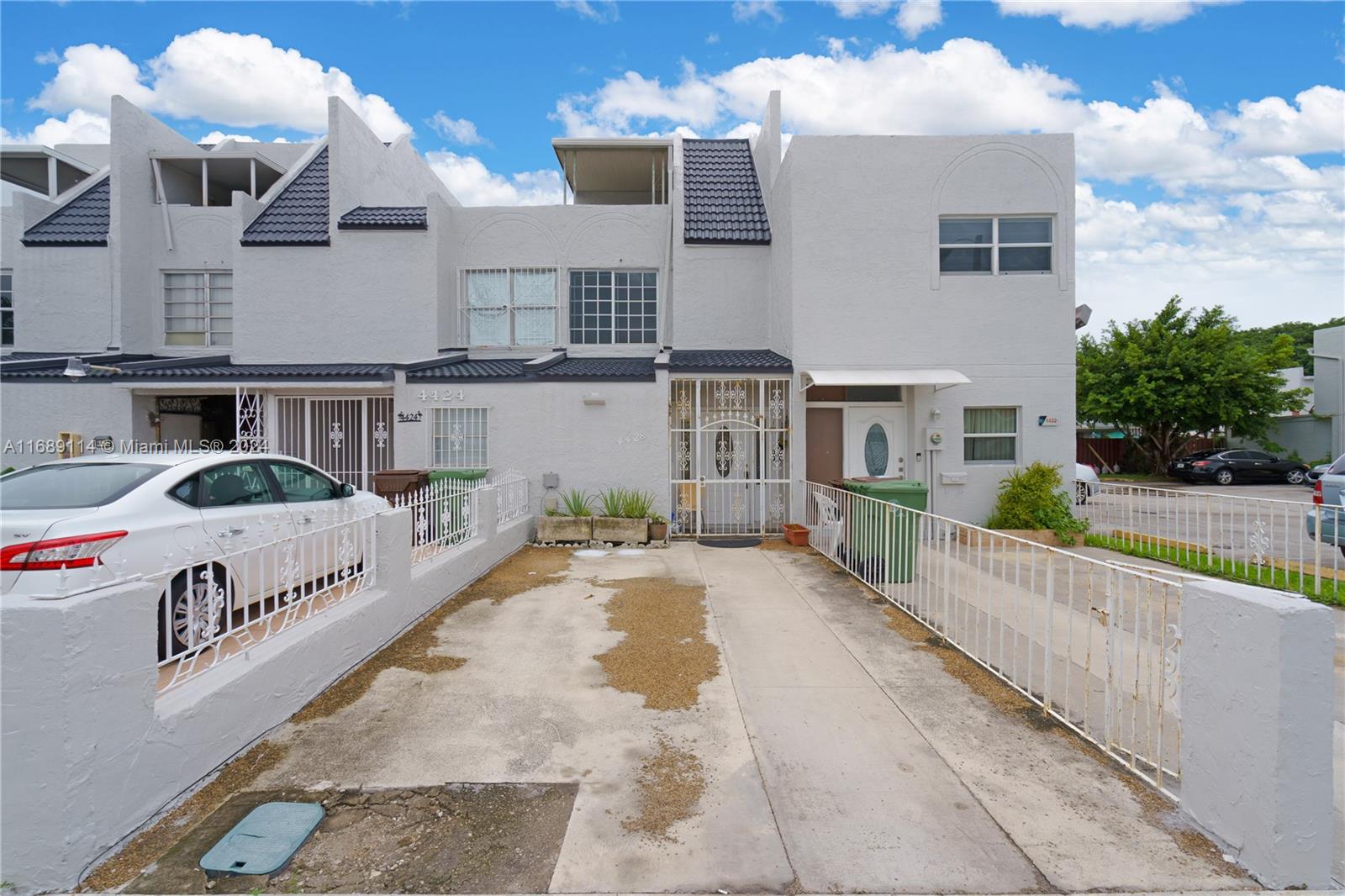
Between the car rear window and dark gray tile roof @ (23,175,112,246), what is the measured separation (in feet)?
41.7

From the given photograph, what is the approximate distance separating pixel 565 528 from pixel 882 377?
580 cm

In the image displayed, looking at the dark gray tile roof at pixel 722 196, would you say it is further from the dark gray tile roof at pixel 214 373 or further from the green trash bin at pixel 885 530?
the green trash bin at pixel 885 530

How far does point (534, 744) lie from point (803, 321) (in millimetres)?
9715

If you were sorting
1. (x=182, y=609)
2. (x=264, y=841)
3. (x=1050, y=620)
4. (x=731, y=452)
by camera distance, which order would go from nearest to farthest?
1. (x=264, y=841)
2. (x=1050, y=620)
3. (x=182, y=609)
4. (x=731, y=452)

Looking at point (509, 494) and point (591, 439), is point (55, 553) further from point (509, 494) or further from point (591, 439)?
point (591, 439)

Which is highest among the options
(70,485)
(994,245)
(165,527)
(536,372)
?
(994,245)

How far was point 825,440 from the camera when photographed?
13188 millimetres

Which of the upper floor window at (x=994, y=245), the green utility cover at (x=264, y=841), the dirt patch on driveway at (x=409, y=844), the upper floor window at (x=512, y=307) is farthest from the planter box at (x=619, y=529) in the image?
the green utility cover at (x=264, y=841)

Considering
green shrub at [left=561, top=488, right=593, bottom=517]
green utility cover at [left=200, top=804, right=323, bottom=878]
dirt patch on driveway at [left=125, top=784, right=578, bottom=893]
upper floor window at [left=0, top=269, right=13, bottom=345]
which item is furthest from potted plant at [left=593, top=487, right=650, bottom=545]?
upper floor window at [left=0, top=269, right=13, bottom=345]

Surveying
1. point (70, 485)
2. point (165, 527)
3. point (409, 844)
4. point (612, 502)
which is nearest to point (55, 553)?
point (165, 527)

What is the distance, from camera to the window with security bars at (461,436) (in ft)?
41.0

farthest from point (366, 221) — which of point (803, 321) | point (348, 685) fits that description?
point (348, 685)

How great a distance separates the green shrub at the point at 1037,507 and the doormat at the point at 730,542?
4229 mm

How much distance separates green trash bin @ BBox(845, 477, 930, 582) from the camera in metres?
7.92
